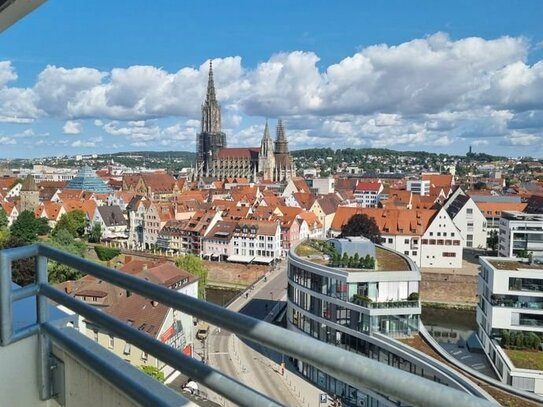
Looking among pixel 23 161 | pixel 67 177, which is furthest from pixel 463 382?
pixel 23 161

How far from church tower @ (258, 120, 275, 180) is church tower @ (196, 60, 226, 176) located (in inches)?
324

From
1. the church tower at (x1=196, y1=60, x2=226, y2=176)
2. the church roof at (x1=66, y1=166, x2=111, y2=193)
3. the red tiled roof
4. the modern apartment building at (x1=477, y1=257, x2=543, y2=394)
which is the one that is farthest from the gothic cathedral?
the modern apartment building at (x1=477, y1=257, x2=543, y2=394)

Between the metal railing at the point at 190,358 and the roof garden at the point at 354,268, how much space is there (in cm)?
1254

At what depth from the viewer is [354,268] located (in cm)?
1405

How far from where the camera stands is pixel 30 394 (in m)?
1.67

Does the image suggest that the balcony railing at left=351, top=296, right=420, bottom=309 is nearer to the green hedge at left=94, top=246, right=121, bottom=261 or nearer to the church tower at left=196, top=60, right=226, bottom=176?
the green hedge at left=94, top=246, right=121, bottom=261

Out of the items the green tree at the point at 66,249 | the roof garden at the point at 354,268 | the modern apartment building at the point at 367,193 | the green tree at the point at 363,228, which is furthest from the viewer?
the modern apartment building at the point at 367,193

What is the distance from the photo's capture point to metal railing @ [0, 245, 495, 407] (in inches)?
27.6

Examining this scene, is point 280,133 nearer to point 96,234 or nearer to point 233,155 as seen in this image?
point 233,155

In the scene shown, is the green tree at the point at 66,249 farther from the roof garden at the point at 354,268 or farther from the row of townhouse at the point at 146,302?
the roof garden at the point at 354,268

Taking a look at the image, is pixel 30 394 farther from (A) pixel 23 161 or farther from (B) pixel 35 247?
(A) pixel 23 161

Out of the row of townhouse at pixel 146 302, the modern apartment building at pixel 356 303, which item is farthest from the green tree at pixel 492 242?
the row of townhouse at pixel 146 302

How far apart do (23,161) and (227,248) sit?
5414 inches

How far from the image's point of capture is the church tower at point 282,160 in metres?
68.8
